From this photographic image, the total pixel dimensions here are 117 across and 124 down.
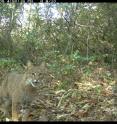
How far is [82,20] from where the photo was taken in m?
10.2

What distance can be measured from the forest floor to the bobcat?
0.25 metres

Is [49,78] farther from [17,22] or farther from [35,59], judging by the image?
[17,22]

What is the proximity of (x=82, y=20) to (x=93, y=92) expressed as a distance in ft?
9.33

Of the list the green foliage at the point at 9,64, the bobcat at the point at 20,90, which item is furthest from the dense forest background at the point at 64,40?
the bobcat at the point at 20,90

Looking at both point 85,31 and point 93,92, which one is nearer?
point 93,92

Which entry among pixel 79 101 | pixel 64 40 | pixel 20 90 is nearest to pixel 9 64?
pixel 64 40

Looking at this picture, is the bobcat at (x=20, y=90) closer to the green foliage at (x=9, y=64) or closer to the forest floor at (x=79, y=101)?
the forest floor at (x=79, y=101)

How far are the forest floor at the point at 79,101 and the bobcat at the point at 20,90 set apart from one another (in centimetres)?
25

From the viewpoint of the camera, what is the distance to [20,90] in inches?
276

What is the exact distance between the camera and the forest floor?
22.5 feet

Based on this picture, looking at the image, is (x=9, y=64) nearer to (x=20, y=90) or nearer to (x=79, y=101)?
(x=20, y=90)

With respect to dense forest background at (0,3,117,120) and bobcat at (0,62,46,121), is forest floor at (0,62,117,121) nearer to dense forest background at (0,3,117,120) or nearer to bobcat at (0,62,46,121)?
dense forest background at (0,3,117,120)

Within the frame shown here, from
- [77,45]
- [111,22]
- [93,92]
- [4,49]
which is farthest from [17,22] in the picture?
[93,92]

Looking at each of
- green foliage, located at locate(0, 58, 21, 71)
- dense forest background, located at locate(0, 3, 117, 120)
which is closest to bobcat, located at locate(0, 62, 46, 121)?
dense forest background, located at locate(0, 3, 117, 120)
